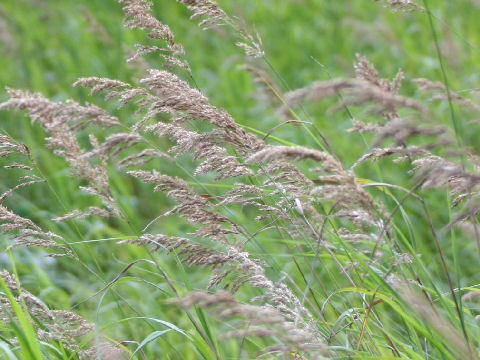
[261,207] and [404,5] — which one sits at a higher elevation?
[404,5]

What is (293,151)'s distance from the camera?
53.4 inches

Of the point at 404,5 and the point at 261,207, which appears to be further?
the point at 404,5

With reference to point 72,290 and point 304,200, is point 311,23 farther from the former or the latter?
point 304,200

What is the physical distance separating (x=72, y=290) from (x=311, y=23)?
426 cm

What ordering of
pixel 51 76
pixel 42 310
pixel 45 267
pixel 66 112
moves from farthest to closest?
1. pixel 51 76
2. pixel 45 267
3. pixel 42 310
4. pixel 66 112

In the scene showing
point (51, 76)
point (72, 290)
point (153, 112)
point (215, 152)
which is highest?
point (153, 112)

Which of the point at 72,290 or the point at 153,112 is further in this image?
the point at 72,290

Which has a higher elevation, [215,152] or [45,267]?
[215,152]

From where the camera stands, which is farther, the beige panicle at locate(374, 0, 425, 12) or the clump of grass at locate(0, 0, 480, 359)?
the beige panicle at locate(374, 0, 425, 12)

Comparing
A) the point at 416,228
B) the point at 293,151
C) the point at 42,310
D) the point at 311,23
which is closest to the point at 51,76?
the point at 311,23

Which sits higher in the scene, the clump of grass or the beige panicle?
the beige panicle

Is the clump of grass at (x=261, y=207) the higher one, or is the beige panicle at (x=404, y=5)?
the beige panicle at (x=404, y=5)

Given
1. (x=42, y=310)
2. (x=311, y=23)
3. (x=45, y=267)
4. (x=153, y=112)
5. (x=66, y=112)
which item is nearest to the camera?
(x=66, y=112)

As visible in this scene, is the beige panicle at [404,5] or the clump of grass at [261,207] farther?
the beige panicle at [404,5]
